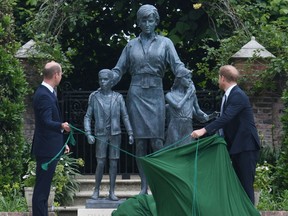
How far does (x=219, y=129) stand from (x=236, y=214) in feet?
3.31

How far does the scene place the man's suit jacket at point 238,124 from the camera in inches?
384

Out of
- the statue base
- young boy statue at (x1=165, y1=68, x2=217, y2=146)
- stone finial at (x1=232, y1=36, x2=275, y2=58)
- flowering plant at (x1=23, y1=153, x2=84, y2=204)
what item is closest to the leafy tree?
flowering plant at (x1=23, y1=153, x2=84, y2=204)

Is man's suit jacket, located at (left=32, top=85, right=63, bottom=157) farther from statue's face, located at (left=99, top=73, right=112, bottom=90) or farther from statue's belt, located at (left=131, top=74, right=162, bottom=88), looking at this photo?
statue's belt, located at (left=131, top=74, right=162, bottom=88)

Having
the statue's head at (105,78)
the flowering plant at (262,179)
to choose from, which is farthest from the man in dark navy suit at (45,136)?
the flowering plant at (262,179)

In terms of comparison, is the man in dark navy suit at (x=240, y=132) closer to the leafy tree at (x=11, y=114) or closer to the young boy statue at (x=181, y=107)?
the young boy statue at (x=181, y=107)

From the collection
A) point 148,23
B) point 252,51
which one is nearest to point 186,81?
point 148,23

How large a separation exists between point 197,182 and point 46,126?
1607 millimetres

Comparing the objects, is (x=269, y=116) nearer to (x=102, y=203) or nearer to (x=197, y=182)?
(x=102, y=203)

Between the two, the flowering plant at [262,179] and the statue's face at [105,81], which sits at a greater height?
the statue's face at [105,81]

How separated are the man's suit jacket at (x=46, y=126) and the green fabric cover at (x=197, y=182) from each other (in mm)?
922

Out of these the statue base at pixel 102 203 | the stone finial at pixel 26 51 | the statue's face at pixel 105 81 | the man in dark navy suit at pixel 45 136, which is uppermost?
the stone finial at pixel 26 51

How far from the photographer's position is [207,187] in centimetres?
936

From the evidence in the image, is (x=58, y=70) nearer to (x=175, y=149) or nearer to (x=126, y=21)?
(x=175, y=149)

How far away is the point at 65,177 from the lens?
12953mm
